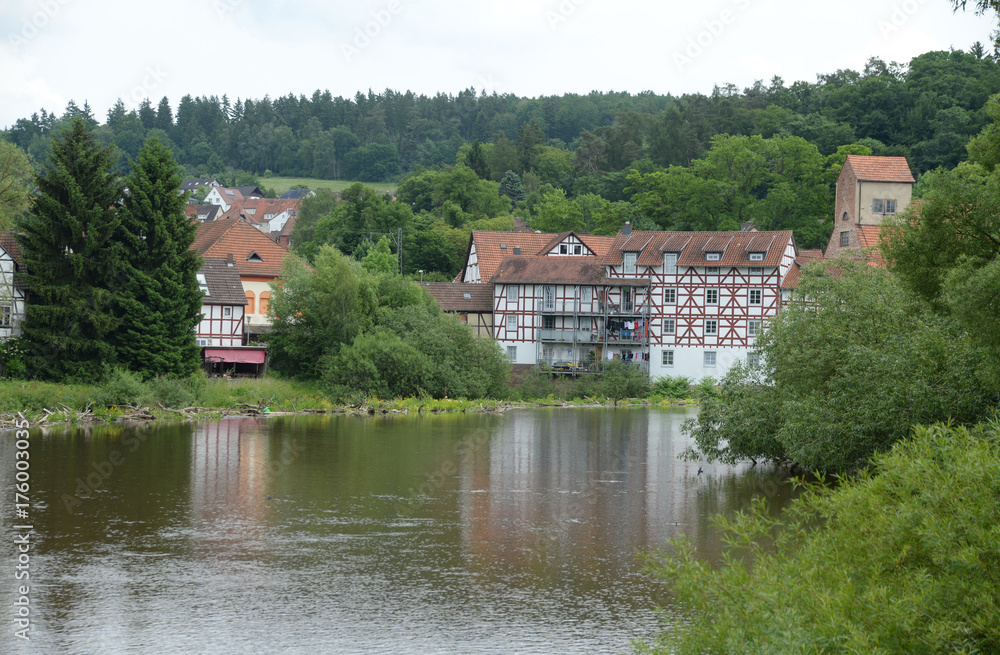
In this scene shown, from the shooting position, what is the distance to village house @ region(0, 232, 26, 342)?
41.4 meters

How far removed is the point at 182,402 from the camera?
39938mm

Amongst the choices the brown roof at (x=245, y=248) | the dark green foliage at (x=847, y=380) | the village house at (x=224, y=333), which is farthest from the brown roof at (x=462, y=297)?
the dark green foliage at (x=847, y=380)

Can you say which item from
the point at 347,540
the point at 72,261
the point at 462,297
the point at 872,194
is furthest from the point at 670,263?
the point at 347,540

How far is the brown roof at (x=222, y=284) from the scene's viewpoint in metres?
50.5

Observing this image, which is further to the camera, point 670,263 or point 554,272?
point 554,272

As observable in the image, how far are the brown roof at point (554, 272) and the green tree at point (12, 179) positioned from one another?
85.6 feet

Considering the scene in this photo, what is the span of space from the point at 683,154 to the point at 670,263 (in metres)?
36.2

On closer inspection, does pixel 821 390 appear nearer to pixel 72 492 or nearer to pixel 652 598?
pixel 652 598

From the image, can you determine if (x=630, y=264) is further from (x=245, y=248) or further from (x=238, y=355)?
(x=238, y=355)

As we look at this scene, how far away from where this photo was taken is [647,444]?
34.8 metres

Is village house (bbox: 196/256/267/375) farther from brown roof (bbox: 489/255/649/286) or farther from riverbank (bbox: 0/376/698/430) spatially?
brown roof (bbox: 489/255/649/286)

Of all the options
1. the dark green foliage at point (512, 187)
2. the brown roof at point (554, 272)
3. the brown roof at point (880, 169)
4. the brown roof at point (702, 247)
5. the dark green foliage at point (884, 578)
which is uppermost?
the dark green foliage at point (512, 187)

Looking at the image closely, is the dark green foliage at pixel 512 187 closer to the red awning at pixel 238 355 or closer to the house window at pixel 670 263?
the house window at pixel 670 263

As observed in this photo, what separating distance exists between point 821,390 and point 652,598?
9.59 metres
